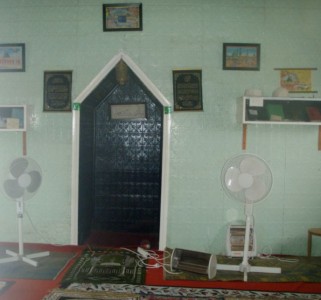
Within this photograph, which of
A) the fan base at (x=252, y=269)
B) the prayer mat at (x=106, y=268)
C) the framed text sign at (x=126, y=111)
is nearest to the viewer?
the prayer mat at (x=106, y=268)

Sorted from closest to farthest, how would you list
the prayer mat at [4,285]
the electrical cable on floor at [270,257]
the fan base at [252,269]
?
the prayer mat at [4,285]
the fan base at [252,269]
the electrical cable on floor at [270,257]

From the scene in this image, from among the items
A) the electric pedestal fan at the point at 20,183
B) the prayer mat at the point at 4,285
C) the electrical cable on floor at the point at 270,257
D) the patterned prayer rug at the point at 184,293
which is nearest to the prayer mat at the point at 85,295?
the patterned prayer rug at the point at 184,293

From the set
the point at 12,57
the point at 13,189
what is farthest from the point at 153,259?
the point at 12,57

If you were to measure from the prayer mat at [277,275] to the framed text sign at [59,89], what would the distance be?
210cm

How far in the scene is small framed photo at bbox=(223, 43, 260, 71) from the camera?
3480 mm

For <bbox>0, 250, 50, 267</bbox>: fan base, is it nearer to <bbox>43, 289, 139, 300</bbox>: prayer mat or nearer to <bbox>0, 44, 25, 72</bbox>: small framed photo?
<bbox>43, 289, 139, 300</bbox>: prayer mat

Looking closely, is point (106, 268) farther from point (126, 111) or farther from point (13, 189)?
point (126, 111)

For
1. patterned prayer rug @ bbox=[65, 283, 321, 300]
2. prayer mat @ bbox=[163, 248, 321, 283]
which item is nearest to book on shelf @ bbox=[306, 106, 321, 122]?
prayer mat @ bbox=[163, 248, 321, 283]

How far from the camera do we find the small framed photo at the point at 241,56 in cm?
348

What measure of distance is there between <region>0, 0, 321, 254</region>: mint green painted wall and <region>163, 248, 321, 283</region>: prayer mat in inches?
12.9

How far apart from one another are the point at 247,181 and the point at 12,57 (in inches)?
120

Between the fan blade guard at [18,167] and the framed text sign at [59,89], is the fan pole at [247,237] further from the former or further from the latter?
the framed text sign at [59,89]

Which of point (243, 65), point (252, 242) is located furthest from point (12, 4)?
point (252, 242)

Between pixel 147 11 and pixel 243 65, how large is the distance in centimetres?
128
